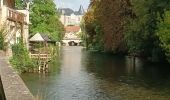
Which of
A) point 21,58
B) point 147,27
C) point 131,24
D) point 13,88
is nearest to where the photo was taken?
point 13,88

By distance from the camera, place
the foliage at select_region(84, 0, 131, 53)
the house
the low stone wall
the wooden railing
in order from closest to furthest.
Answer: the low stone wall < the house < the wooden railing < the foliage at select_region(84, 0, 131, 53)

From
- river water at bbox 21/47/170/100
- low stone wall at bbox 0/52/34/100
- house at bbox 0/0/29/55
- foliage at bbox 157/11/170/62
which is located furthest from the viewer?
foliage at bbox 157/11/170/62

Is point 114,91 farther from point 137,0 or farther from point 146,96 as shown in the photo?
point 137,0

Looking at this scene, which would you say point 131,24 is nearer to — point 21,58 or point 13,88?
point 21,58

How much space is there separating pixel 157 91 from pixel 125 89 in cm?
185

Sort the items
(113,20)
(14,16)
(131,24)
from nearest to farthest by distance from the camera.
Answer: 1. (14,16)
2. (131,24)
3. (113,20)

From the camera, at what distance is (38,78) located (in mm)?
32312

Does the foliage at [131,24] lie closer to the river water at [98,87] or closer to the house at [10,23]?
the river water at [98,87]

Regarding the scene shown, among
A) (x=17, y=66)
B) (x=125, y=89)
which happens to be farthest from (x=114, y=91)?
(x=17, y=66)

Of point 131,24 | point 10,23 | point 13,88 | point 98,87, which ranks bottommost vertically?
point 98,87

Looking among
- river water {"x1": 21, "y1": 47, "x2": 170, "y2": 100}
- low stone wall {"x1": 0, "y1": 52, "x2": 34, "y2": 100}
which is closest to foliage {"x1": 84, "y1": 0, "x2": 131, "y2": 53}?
river water {"x1": 21, "y1": 47, "x2": 170, "y2": 100}

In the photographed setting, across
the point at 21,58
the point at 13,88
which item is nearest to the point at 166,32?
the point at 21,58

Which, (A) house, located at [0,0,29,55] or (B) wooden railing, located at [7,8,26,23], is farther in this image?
(B) wooden railing, located at [7,8,26,23]

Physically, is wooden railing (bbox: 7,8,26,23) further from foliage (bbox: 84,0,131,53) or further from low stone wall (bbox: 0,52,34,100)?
low stone wall (bbox: 0,52,34,100)
